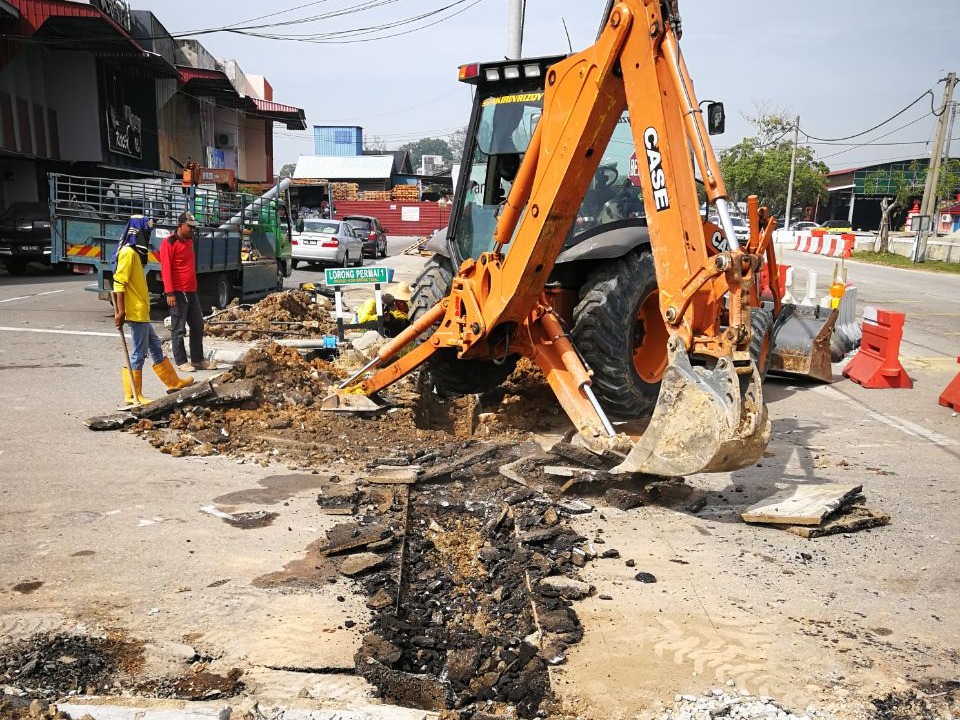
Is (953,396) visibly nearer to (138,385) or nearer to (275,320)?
(138,385)

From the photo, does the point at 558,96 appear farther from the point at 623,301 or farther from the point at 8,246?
the point at 8,246

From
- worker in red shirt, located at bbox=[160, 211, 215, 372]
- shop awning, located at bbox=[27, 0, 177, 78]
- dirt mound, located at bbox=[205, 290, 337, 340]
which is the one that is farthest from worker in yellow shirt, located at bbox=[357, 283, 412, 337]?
shop awning, located at bbox=[27, 0, 177, 78]

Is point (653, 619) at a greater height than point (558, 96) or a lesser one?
lesser

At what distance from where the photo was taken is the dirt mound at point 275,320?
11992mm

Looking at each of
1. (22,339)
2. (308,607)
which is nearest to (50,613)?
(308,607)

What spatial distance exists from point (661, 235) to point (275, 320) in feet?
29.4

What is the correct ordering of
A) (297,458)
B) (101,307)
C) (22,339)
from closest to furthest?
(297,458) < (22,339) < (101,307)

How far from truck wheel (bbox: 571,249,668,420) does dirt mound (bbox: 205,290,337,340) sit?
6.44 meters

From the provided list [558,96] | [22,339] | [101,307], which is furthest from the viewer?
[101,307]

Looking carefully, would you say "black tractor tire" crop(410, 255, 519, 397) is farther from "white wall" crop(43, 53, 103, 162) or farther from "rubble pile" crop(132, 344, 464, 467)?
"white wall" crop(43, 53, 103, 162)

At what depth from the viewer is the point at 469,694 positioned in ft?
10.7

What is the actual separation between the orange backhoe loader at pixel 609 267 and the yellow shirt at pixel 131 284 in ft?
8.07

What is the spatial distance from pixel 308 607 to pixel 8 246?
757 inches

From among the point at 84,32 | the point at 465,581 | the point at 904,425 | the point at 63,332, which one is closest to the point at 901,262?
the point at 904,425
